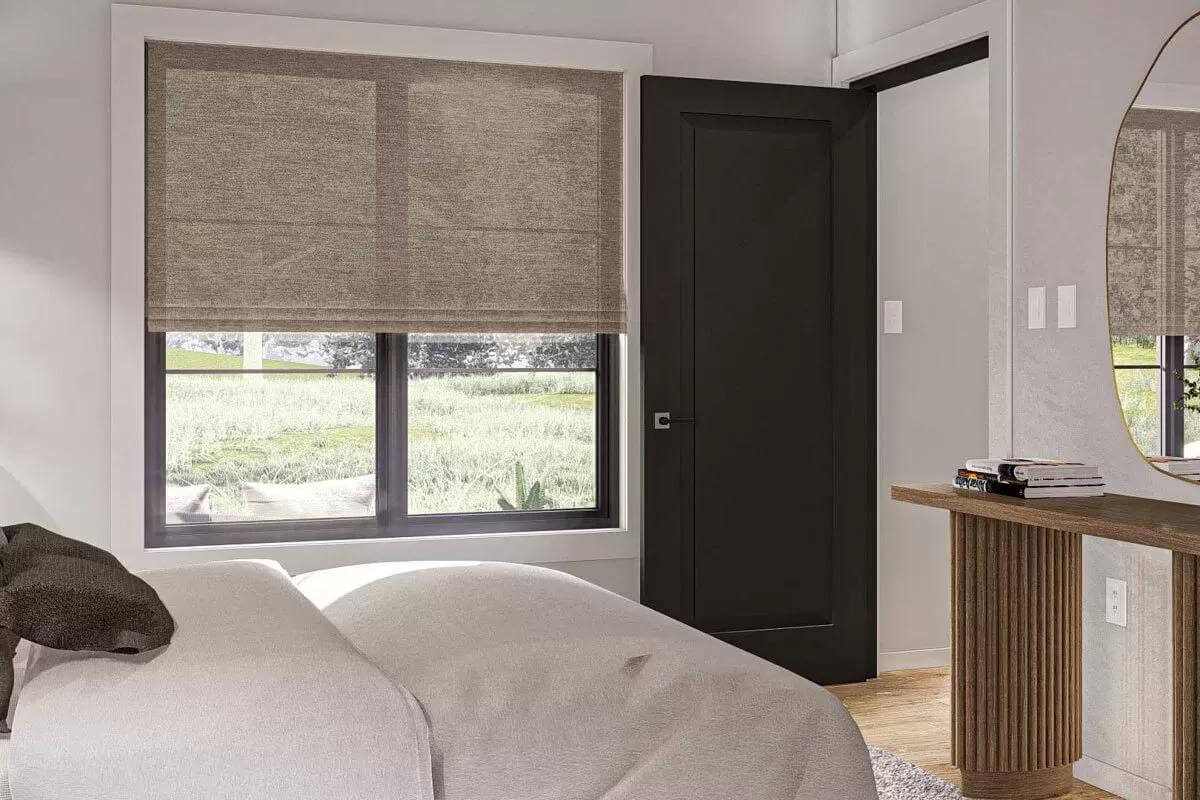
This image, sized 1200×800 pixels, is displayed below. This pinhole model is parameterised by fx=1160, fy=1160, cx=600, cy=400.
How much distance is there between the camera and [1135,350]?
315 cm

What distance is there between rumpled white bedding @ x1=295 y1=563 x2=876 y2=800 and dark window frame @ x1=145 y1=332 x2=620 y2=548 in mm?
2005

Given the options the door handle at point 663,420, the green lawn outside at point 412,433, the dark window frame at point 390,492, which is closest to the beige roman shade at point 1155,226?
the door handle at point 663,420

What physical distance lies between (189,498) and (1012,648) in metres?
2.64

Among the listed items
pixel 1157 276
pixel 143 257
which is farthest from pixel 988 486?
pixel 143 257

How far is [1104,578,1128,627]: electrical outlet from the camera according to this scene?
3285mm

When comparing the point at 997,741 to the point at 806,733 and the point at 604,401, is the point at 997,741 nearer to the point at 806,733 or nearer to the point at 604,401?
the point at 806,733

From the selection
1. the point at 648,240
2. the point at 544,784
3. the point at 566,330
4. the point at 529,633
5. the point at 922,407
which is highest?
the point at 648,240

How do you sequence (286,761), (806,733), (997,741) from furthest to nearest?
(997,741) → (806,733) → (286,761)

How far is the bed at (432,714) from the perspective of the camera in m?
1.59

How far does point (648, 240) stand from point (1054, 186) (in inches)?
53.5

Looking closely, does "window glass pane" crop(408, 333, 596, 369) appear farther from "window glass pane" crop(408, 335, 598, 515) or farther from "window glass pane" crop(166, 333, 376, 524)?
"window glass pane" crop(166, 333, 376, 524)

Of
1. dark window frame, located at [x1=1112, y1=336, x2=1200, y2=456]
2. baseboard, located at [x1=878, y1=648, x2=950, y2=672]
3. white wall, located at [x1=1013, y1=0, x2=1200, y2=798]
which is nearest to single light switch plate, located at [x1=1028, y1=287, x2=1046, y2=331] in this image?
white wall, located at [x1=1013, y1=0, x2=1200, y2=798]

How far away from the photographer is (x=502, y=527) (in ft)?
13.8

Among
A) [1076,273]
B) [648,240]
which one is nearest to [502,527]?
[648,240]
